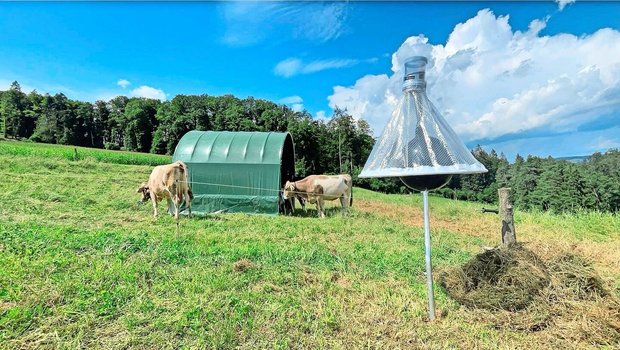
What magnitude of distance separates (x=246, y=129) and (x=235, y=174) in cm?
4614

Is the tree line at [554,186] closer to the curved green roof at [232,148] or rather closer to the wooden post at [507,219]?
the curved green roof at [232,148]

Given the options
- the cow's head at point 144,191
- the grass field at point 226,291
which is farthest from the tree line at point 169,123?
the grass field at point 226,291

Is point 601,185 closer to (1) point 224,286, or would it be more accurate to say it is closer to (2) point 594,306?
(2) point 594,306

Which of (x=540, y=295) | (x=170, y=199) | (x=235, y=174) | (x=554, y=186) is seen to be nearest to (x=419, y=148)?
(x=540, y=295)

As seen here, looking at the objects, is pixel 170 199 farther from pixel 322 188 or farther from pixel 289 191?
pixel 322 188

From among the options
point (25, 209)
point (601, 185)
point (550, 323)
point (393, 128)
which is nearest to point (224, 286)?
point (393, 128)

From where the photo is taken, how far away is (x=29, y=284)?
393 cm

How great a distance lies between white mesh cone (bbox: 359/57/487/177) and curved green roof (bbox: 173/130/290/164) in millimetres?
9449

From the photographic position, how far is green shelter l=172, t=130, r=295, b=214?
12766mm

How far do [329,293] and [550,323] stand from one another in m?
2.57

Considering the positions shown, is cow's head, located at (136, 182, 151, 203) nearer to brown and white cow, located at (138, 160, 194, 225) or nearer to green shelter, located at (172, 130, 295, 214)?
brown and white cow, located at (138, 160, 194, 225)

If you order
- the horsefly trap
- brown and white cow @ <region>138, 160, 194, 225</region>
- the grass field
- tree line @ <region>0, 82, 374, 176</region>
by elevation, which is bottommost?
the grass field

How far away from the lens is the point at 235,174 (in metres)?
13.1

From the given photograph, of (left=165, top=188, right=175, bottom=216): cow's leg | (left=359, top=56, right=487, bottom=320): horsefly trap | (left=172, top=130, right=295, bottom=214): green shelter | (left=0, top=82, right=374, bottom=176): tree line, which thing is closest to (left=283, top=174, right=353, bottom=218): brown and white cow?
(left=172, top=130, right=295, bottom=214): green shelter
